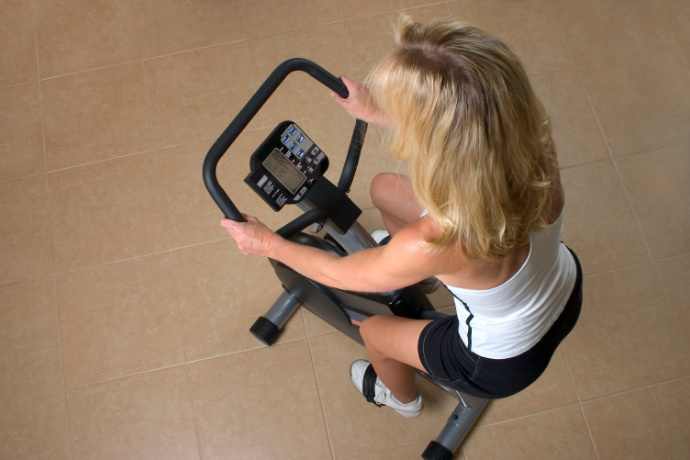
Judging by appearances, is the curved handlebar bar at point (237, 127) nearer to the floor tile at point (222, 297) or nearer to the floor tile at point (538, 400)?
the floor tile at point (222, 297)

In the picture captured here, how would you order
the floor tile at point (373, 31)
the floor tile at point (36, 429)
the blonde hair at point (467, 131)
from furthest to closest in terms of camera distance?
the floor tile at point (373, 31) < the floor tile at point (36, 429) < the blonde hair at point (467, 131)

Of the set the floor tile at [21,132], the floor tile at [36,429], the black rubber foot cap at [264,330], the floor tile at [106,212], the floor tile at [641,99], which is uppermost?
the floor tile at [641,99]

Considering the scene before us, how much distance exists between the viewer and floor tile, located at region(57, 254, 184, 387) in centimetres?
183

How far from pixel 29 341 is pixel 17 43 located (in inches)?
46.4

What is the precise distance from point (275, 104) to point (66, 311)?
101 cm

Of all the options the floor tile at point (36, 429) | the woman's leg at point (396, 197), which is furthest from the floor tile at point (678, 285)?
the floor tile at point (36, 429)

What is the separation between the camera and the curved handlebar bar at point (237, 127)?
42.1 inches

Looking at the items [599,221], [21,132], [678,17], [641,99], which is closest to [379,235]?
[599,221]

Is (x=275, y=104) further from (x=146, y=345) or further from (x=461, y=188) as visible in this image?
(x=461, y=188)

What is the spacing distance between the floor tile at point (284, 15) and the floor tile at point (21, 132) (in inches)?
33.1

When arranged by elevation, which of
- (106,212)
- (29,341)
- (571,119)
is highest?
(571,119)

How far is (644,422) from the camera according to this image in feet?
5.70

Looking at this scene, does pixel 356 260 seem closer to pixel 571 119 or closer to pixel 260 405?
pixel 260 405

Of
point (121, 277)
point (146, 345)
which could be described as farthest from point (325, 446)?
point (121, 277)
